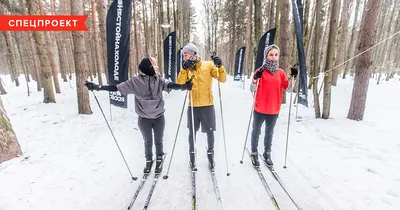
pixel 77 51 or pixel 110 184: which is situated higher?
pixel 77 51

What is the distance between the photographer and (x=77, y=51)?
6617mm

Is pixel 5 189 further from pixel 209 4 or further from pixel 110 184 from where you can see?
pixel 209 4

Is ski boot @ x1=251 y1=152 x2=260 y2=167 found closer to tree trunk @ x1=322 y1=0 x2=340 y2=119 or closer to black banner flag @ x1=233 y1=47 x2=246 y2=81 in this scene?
tree trunk @ x1=322 y1=0 x2=340 y2=119

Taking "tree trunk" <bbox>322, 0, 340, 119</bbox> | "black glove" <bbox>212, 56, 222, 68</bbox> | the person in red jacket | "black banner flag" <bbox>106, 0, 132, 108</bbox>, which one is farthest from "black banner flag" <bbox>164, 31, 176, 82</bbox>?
the person in red jacket

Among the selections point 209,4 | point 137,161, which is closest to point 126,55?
point 137,161

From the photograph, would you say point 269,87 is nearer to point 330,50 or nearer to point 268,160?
point 268,160

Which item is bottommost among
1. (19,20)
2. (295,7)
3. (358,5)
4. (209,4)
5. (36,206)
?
(36,206)

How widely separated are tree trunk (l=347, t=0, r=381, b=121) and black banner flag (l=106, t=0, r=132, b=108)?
23.2 ft

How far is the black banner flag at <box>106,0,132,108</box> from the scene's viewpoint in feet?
17.7

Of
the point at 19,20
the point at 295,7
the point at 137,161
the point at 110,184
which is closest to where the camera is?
the point at 110,184

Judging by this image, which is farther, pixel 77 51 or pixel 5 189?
pixel 77 51

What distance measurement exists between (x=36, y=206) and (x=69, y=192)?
0.41 metres

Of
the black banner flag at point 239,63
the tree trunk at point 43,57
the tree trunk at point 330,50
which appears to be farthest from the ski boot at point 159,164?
the black banner flag at point 239,63

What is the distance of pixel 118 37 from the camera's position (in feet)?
18.1
